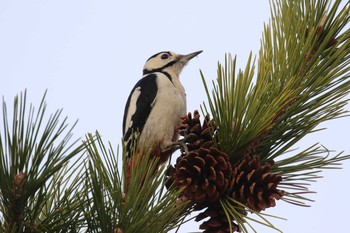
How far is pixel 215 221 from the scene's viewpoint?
1922 millimetres

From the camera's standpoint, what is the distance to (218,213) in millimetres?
1938

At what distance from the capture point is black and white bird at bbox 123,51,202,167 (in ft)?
11.7


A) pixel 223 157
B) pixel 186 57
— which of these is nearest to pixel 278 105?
pixel 223 157

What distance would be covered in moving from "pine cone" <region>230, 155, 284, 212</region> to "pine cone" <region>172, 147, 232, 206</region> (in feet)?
0.12

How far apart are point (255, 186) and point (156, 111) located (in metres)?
1.95

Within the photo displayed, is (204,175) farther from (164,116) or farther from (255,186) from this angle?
(164,116)

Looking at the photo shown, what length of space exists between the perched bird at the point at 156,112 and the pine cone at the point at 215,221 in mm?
1364

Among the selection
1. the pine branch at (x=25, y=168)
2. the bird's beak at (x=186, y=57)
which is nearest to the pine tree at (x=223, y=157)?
the pine branch at (x=25, y=168)

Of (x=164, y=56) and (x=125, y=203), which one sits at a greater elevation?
(x=164, y=56)

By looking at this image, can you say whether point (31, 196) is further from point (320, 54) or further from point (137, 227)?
point (320, 54)

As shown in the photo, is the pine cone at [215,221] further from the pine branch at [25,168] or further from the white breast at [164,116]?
the white breast at [164,116]

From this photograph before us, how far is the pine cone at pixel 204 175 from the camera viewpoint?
1.92 metres

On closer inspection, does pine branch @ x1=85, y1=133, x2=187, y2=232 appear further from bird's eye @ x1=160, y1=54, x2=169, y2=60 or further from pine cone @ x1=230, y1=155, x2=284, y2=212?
bird's eye @ x1=160, y1=54, x2=169, y2=60

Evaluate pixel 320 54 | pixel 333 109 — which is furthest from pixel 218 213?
pixel 320 54
